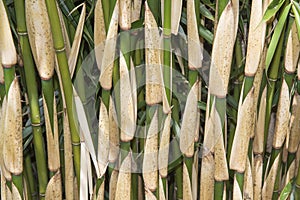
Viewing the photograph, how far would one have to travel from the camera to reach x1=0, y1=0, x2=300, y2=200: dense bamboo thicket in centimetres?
74

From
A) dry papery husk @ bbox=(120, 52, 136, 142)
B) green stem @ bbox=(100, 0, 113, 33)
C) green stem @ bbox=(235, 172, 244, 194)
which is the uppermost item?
green stem @ bbox=(100, 0, 113, 33)

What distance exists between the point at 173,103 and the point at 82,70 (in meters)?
0.16

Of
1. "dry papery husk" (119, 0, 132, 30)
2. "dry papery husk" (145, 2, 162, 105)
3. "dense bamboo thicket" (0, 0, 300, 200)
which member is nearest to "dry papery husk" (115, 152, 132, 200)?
"dense bamboo thicket" (0, 0, 300, 200)

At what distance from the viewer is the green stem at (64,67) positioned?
2.31 ft

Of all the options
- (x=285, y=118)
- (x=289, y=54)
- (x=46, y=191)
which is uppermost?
(x=289, y=54)

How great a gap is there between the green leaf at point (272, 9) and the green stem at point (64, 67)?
0.89ft

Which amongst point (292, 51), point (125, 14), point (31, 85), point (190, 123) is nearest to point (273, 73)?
point (292, 51)

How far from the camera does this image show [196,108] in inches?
31.7

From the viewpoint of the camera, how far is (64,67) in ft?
2.45

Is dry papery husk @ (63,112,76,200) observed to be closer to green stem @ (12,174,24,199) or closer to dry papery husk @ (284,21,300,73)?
green stem @ (12,174,24,199)

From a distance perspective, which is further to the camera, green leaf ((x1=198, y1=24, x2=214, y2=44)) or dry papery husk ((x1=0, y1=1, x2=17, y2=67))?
green leaf ((x1=198, y1=24, x2=214, y2=44))

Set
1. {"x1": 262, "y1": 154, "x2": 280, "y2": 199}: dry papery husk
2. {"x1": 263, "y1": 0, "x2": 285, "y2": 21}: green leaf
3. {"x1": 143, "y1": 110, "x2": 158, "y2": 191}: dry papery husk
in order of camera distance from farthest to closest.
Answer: {"x1": 262, "y1": 154, "x2": 280, "y2": 199}: dry papery husk, {"x1": 143, "y1": 110, "x2": 158, "y2": 191}: dry papery husk, {"x1": 263, "y1": 0, "x2": 285, "y2": 21}: green leaf

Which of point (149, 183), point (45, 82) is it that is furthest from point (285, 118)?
point (45, 82)

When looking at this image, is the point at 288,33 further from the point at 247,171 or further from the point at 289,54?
the point at 247,171
